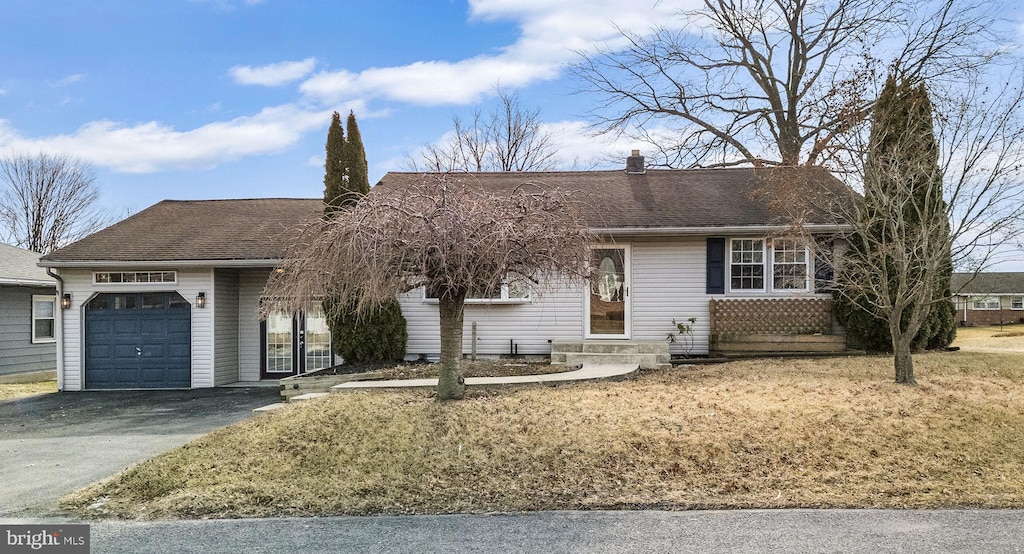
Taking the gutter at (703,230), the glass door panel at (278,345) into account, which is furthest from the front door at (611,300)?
the glass door panel at (278,345)

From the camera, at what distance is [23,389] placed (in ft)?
48.6

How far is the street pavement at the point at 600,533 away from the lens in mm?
4488

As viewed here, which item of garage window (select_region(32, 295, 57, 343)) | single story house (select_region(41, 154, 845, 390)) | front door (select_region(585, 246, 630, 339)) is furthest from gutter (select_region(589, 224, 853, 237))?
garage window (select_region(32, 295, 57, 343))

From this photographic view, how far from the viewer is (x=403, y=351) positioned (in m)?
13.3

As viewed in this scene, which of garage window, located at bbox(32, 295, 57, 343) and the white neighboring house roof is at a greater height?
the white neighboring house roof

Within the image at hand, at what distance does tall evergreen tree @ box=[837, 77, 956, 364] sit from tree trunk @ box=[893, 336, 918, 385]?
159 mm

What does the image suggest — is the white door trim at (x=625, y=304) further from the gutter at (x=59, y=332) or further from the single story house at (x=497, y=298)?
the gutter at (x=59, y=332)

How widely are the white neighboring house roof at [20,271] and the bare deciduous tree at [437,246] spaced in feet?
43.9

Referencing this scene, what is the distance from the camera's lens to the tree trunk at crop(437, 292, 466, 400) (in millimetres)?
8172

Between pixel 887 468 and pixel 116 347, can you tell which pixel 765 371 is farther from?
pixel 116 347

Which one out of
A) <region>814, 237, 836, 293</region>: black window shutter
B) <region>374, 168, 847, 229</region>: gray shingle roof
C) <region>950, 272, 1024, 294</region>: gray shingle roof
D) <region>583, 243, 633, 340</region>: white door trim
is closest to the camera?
<region>814, 237, 836, 293</region>: black window shutter

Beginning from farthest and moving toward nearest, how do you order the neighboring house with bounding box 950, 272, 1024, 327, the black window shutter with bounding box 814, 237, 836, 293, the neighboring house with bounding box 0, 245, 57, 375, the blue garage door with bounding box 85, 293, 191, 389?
the neighboring house with bounding box 950, 272, 1024, 327 < the neighboring house with bounding box 0, 245, 57, 375 < the blue garage door with bounding box 85, 293, 191, 389 < the black window shutter with bounding box 814, 237, 836, 293

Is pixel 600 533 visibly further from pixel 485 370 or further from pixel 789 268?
pixel 789 268

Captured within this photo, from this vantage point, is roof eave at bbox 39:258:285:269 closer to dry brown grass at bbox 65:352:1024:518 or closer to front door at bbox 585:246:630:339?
dry brown grass at bbox 65:352:1024:518
